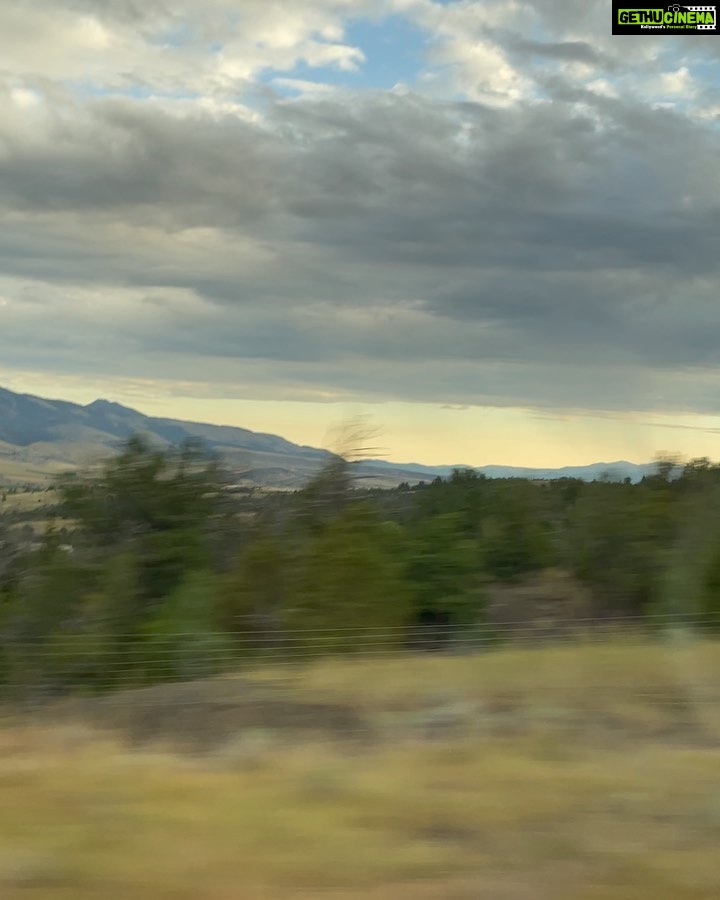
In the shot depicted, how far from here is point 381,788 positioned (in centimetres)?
550

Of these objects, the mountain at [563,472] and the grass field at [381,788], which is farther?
the mountain at [563,472]

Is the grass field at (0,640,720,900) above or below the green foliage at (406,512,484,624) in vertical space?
below

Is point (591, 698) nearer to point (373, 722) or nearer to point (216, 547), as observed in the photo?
point (373, 722)

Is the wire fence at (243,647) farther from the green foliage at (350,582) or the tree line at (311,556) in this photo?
the green foliage at (350,582)

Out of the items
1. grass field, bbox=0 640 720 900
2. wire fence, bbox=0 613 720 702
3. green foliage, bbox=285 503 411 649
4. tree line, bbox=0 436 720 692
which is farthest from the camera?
green foliage, bbox=285 503 411 649

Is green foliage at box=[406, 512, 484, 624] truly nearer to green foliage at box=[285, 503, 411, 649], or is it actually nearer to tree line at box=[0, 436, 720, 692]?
tree line at box=[0, 436, 720, 692]

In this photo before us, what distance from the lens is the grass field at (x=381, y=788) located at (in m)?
4.32

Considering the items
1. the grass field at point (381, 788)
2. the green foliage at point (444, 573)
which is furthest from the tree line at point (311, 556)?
the grass field at point (381, 788)

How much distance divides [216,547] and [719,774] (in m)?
10.6

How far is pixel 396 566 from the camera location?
14.9 metres

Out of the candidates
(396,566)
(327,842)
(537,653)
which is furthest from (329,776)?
(396,566)

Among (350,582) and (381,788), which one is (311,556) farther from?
(381,788)

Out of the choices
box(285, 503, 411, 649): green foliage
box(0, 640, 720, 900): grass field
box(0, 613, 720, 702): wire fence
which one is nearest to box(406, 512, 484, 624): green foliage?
box(285, 503, 411, 649): green foliage

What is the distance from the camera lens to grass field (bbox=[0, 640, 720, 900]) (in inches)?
170
